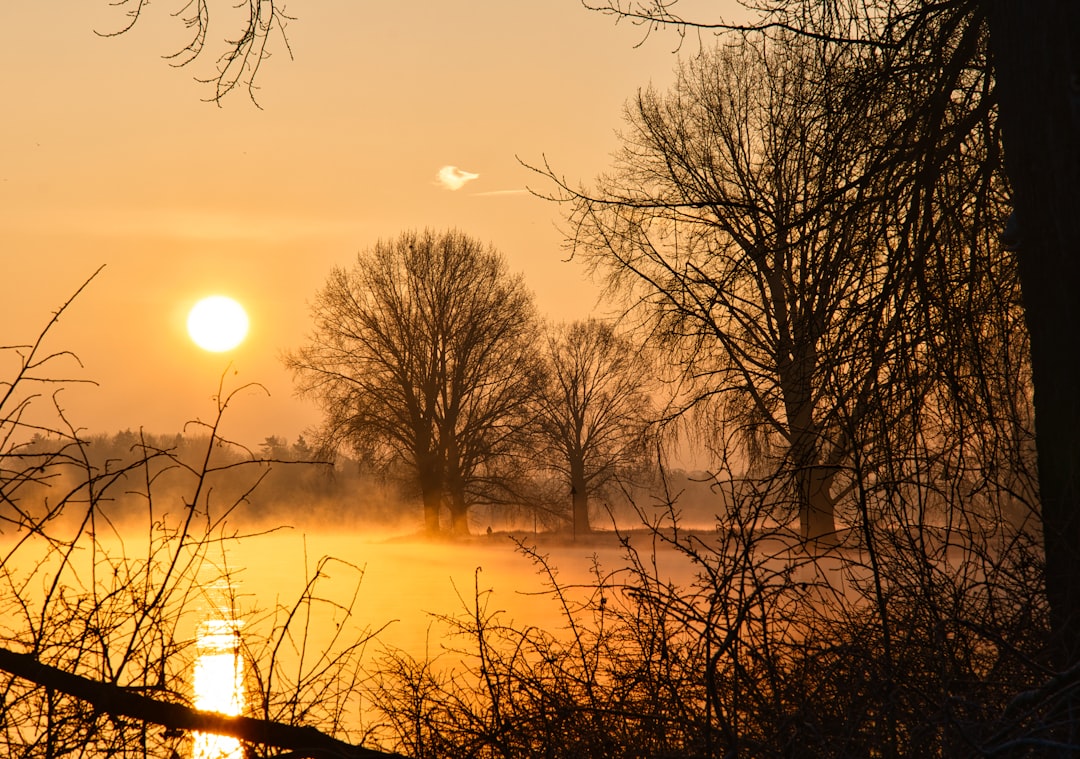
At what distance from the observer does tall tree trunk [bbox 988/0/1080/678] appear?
4.14m

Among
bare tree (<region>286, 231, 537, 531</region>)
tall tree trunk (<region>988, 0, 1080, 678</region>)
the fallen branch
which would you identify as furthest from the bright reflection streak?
bare tree (<region>286, 231, 537, 531</region>)

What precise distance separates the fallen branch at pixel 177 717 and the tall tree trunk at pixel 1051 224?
3.06 metres

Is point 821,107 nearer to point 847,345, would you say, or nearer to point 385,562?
point 847,345

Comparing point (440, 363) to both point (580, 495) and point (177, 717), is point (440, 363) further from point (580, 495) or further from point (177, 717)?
point (177, 717)

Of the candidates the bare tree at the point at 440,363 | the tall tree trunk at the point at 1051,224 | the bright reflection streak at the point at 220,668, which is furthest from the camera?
the bare tree at the point at 440,363

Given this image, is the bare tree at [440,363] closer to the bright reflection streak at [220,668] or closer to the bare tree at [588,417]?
the bare tree at [588,417]

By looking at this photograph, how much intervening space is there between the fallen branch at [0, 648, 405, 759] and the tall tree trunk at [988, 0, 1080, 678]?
10.0 feet

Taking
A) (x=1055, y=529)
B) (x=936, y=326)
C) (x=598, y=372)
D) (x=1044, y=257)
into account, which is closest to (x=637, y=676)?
(x=1055, y=529)

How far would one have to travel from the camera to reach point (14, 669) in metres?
3.07

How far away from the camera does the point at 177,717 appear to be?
3.04 meters

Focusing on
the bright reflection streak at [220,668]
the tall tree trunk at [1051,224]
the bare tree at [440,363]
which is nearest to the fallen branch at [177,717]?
the bright reflection streak at [220,668]

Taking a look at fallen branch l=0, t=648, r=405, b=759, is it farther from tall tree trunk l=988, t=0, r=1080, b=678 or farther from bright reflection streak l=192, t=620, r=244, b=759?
tall tree trunk l=988, t=0, r=1080, b=678

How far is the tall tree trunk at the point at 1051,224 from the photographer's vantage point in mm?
4145

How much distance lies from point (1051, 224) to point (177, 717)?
4.02 m
